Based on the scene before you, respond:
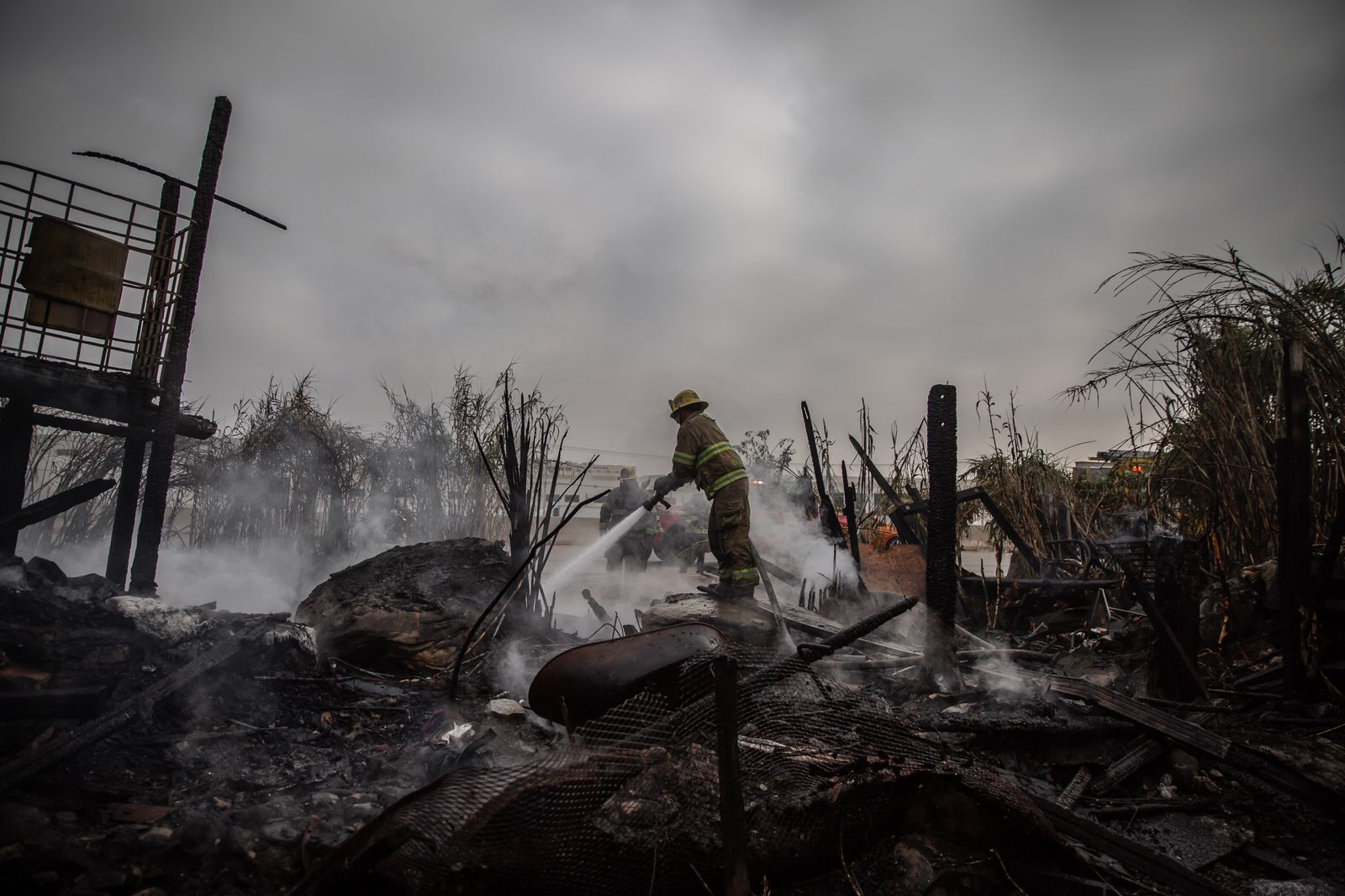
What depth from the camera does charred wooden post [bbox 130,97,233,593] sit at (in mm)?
6359

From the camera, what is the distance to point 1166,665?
4.59 meters

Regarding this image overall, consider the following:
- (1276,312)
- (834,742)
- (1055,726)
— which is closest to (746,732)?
(834,742)

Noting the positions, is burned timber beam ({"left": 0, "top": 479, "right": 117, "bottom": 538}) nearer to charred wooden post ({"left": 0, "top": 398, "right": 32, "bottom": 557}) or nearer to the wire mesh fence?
charred wooden post ({"left": 0, "top": 398, "right": 32, "bottom": 557})

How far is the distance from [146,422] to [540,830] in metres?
6.73

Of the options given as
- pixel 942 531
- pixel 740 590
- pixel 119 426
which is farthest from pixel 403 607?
pixel 942 531

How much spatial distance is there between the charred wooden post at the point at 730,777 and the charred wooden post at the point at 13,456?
7.12 m

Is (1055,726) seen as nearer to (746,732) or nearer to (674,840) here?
(746,732)

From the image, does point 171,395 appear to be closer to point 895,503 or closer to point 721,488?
point 721,488

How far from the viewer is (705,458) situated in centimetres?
692

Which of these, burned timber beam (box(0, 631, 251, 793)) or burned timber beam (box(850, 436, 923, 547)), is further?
burned timber beam (box(850, 436, 923, 547))

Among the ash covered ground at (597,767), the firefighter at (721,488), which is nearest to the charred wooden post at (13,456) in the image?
the ash covered ground at (597,767)

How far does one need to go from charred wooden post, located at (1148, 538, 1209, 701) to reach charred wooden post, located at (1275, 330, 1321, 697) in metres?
0.48

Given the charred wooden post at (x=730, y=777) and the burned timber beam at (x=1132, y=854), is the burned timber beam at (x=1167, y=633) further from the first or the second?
the charred wooden post at (x=730, y=777)

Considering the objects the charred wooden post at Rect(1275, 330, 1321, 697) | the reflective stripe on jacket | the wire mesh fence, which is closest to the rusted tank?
the wire mesh fence
